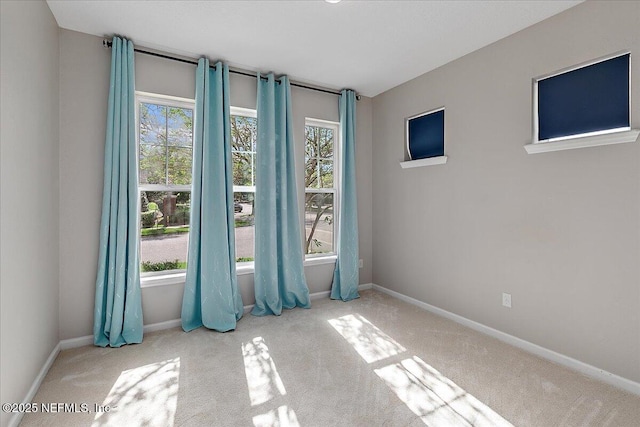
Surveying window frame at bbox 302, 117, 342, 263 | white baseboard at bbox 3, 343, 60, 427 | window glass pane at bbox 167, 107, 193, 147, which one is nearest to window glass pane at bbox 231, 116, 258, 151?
window glass pane at bbox 167, 107, 193, 147

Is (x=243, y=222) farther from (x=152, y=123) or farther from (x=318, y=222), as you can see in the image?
(x=152, y=123)

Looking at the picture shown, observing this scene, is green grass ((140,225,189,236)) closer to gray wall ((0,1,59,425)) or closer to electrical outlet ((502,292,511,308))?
gray wall ((0,1,59,425))

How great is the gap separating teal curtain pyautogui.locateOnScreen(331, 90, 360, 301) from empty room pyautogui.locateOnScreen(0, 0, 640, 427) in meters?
0.08

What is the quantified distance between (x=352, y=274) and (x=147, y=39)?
3.15m

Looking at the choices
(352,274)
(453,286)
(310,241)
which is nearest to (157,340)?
(310,241)

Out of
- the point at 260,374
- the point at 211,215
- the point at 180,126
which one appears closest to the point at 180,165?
the point at 180,126

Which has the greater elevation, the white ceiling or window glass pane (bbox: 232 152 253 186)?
the white ceiling

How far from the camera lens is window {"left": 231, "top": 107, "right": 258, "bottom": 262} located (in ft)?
11.0

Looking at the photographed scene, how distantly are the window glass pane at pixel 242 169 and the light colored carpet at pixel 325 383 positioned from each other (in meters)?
1.50

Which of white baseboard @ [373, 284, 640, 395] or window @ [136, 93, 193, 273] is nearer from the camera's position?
white baseboard @ [373, 284, 640, 395]

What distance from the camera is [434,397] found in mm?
1900

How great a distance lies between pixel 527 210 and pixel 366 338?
169 cm

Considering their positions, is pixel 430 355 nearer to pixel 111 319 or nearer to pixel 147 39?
pixel 111 319

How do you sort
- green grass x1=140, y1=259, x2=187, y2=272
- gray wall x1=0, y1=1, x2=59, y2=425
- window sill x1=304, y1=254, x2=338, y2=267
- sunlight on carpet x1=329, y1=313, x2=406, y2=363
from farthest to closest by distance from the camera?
1. window sill x1=304, y1=254, x2=338, y2=267
2. green grass x1=140, y1=259, x2=187, y2=272
3. sunlight on carpet x1=329, y1=313, x2=406, y2=363
4. gray wall x1=0, y1=1, x2=59, y2=425
